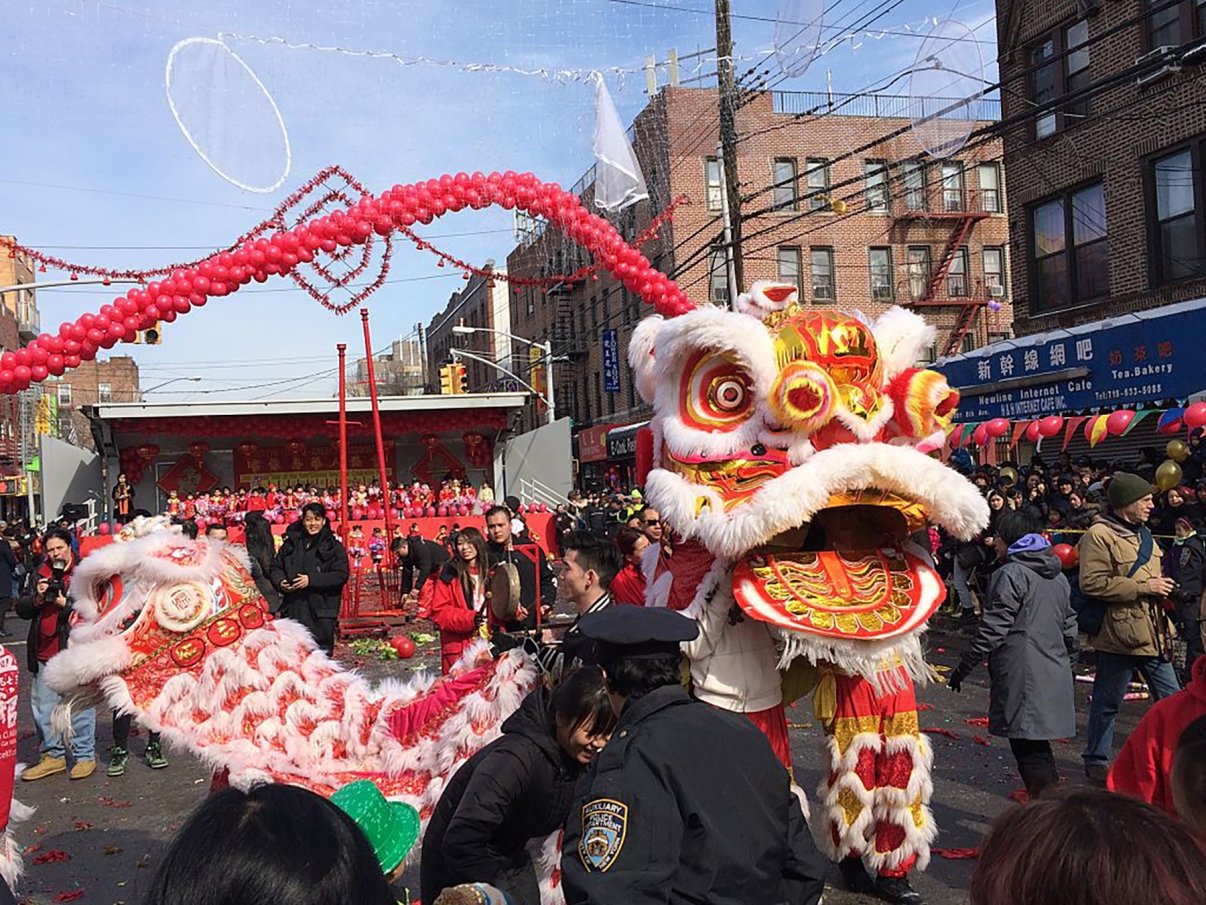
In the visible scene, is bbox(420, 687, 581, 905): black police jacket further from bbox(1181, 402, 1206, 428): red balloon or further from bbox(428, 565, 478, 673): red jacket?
bbox(1181, 402, 1206, 428): red balloon

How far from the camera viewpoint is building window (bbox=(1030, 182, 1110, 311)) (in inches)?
616

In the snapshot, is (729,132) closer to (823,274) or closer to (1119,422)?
(1119,422)

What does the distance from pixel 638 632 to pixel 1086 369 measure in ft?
44.6

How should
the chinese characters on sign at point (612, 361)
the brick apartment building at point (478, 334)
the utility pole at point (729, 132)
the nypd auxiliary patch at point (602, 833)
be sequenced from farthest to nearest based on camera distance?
the brick apartment building at point (478, 334)
the chinese characters on sign at point (612, 361)
the utility pole at point (729, 132)
the nypd auxiliary patch at point (602, 833)

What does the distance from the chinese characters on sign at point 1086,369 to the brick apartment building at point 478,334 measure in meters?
27.7

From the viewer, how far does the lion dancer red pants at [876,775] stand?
13.5 ft

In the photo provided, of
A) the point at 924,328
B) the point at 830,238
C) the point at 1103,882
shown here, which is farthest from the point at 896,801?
the point at 830,238

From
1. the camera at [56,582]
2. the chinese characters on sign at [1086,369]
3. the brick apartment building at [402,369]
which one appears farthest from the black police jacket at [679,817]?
the brick apartment building at [402,369]

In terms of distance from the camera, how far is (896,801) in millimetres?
4098

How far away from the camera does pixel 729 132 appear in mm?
14766

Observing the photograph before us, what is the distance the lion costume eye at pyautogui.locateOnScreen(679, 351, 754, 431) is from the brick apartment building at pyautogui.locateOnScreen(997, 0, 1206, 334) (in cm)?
1040

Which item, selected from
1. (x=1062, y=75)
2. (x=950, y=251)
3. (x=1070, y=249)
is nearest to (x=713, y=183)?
(x=950, y=251)

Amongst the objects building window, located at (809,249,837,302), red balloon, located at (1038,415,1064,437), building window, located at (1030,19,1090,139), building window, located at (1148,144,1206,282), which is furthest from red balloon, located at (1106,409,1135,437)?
building window, located at (809,249,837,302)

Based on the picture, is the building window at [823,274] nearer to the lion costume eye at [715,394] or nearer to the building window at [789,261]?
the building window at [789,261]
